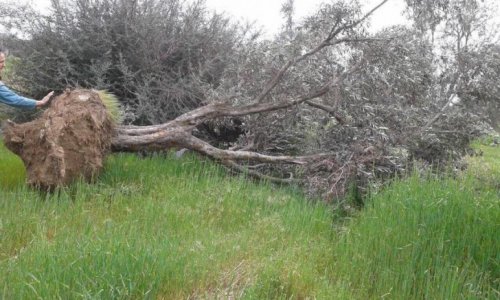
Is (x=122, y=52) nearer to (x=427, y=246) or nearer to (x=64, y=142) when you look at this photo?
(x=64, y=142)

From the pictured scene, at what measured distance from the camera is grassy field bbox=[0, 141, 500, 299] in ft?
11.3

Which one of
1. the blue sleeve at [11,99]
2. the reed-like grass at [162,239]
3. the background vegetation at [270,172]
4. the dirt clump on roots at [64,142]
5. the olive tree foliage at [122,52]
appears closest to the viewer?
the reed-like grass at [162,239]

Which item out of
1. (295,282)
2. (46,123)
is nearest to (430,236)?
(295,282)

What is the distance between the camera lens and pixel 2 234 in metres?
4.36

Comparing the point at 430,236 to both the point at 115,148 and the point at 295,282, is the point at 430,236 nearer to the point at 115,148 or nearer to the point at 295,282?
the point at 295,282

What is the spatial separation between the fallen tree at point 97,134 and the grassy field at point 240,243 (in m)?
0.32

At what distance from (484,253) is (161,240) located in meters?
2.75

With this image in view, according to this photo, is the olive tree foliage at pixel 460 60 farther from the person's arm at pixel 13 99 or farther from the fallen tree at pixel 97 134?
the person's arm at pixel 13 99

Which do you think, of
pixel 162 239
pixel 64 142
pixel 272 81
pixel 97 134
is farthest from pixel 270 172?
pixel 162 239

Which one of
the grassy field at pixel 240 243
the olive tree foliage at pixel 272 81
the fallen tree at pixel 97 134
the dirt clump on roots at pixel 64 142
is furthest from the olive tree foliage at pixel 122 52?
the grassy field at pixel 240 243

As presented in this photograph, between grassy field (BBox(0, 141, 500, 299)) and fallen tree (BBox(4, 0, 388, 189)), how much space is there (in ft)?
1.04

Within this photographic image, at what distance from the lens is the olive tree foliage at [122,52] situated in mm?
8828

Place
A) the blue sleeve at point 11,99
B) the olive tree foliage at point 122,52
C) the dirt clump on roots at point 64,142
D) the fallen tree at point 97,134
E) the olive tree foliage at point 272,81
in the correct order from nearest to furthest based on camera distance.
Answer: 1. the dirt clump on roots at point 64,142
2. the fallen tree at point 97,134
3. the blue sleeve at point 11,99
4. the olive tree foliage at point 272,81
5. the olive tree foliage at point 122,52

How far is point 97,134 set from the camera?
19.9 feet
